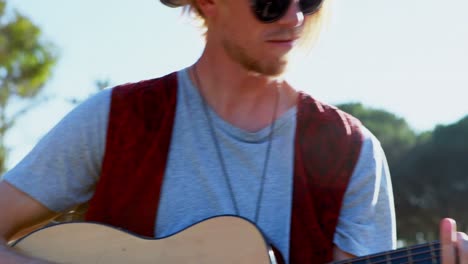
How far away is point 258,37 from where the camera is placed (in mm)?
2930

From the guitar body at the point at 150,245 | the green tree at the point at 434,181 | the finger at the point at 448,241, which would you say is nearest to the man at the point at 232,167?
the guitar body at the point at 150,245

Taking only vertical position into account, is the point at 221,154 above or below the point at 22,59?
above

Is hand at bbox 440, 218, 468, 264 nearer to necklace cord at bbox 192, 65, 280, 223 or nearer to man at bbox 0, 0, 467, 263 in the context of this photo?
man at bbox 0, 0, 467, 263

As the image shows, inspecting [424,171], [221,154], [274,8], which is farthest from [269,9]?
[424,171]

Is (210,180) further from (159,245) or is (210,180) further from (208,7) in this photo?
(208,7)

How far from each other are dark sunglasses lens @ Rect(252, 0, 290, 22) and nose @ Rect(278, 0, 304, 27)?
13 mm

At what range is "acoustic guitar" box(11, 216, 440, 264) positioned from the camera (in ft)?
8.67

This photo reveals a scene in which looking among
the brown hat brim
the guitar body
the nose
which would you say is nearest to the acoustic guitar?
the guitar body

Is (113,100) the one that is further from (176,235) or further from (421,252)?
(421,252)

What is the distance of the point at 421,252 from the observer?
2480mm

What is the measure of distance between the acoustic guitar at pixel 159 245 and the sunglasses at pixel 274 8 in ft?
2.07

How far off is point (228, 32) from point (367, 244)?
762 millimetres

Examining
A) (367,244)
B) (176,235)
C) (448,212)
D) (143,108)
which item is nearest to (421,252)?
(367,244)

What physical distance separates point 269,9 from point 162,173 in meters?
0.57
